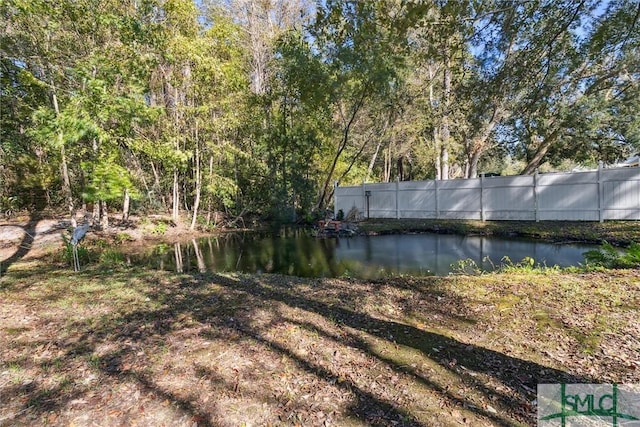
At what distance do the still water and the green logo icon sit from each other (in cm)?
433

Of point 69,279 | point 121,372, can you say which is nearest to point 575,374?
point 121,372

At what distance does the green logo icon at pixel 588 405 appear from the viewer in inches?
76.2

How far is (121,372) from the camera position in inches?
95.7

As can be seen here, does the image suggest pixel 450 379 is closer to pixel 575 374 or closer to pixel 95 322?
pixel 575 374

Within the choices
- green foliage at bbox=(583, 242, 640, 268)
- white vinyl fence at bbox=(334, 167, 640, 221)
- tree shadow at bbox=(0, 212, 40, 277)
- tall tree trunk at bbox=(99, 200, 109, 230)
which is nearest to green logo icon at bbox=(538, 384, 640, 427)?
green foliage at bbox=(583, 242, 640, 268)

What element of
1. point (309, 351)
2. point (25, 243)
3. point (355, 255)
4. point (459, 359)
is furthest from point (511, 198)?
point (25, 243)

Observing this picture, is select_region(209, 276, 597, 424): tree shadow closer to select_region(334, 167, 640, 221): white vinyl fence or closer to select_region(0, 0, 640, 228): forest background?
select_region(0, 0, 640, 228): forest background

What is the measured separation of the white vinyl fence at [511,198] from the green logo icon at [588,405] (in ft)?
33.7

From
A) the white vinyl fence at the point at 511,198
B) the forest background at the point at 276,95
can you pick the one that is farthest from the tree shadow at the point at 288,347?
the white vinyl fence at the point at 511,198

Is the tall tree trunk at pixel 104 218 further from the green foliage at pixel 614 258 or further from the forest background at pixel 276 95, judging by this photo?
the green foliage at pixel 614 258

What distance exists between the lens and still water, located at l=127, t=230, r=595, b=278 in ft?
24.2

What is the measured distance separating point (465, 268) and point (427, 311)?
363 centimetres

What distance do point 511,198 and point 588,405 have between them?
11.3 metres

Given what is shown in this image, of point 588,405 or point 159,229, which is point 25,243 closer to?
point 159,229
